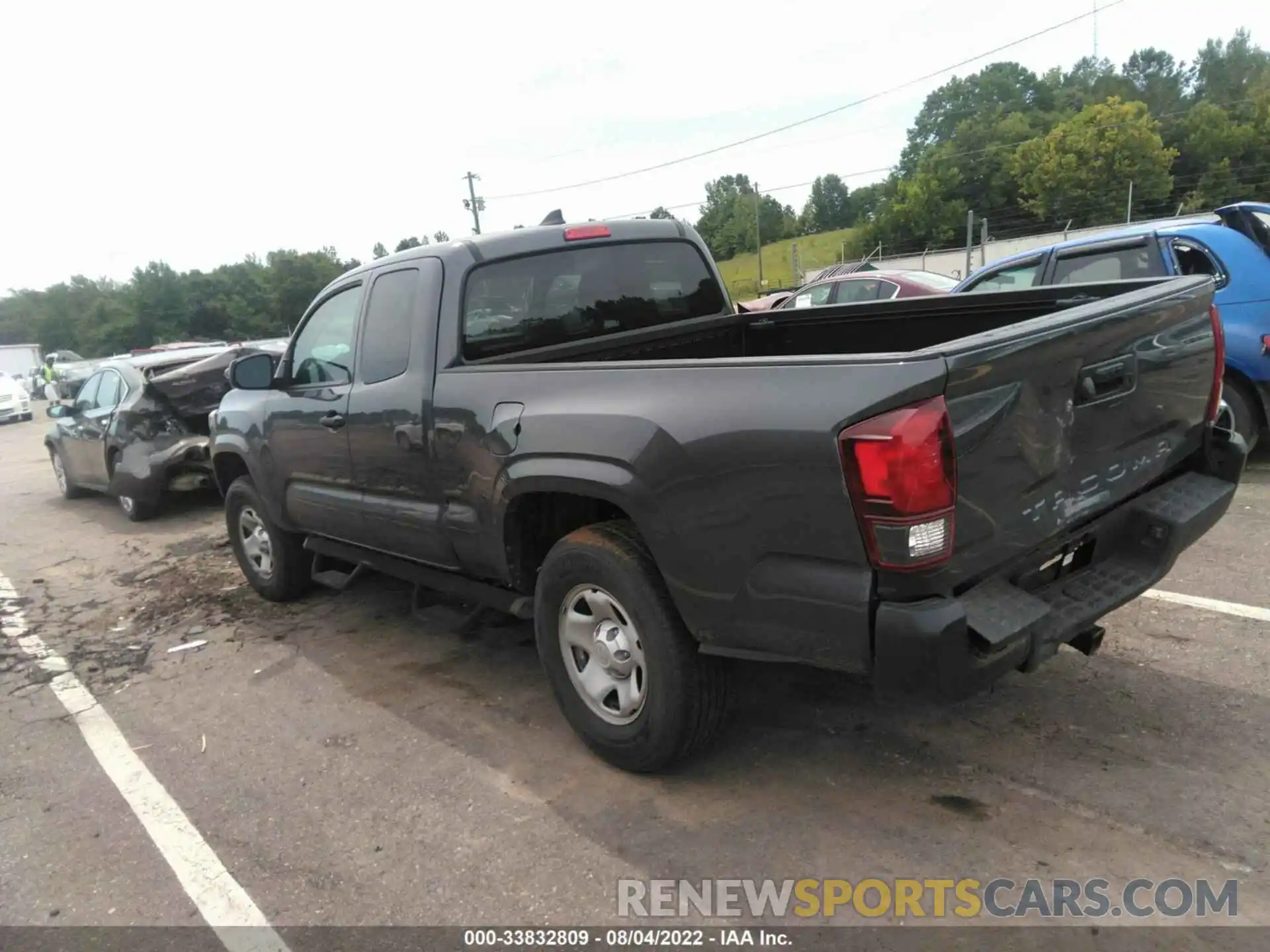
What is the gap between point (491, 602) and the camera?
3.79 m

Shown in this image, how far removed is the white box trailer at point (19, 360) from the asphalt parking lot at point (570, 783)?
174 feet

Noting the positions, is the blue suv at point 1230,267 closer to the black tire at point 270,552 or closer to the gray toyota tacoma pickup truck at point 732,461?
the gray toyota tacoma pickup truck at point 732,461

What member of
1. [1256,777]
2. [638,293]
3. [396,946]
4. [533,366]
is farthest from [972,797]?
[638,293]

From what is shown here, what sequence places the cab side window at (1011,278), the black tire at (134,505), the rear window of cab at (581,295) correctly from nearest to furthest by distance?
1. the rear window of cab at (581,295)
2. the cab side window at (1011,278)
3. the black tire at (134,505)

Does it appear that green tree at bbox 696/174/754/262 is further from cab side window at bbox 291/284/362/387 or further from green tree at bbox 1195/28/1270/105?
cab side window at bbox 291/284/362/387

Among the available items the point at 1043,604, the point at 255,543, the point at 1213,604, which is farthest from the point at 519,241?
the point at 1213,604

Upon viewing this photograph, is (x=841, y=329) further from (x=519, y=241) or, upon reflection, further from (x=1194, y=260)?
(x=1194, y=260)

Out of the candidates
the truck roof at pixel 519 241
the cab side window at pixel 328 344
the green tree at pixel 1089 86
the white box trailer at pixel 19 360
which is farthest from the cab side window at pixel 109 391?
the green tree at pixel 1089 86

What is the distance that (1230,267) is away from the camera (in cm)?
611

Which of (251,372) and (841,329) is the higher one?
(251,372)

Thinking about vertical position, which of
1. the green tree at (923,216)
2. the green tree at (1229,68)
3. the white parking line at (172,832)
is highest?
the green tree at (1229,68)

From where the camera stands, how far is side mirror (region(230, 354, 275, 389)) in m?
4.90

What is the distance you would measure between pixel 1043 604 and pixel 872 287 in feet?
32.9

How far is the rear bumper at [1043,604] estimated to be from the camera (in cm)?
232
